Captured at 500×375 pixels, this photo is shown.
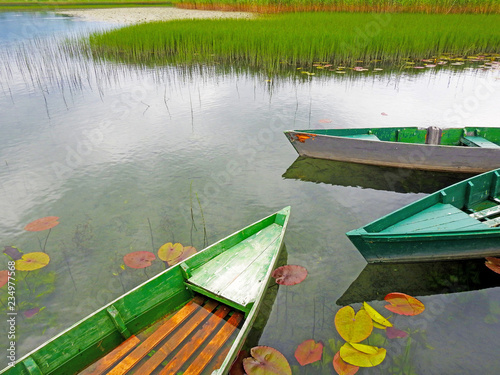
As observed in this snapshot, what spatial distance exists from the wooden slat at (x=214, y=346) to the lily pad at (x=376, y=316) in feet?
4.32

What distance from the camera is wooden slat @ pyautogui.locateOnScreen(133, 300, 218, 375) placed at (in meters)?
2.59

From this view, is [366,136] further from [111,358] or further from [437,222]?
[111,358]

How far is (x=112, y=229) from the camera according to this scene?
4.55m

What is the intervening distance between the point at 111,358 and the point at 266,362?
1325 millimetres

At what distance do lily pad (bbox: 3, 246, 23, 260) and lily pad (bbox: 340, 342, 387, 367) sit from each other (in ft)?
13.1

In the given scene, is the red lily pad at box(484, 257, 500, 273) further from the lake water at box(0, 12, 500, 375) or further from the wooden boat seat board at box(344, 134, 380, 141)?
the wooden boat seat board at box(344, 134, 380, 141)

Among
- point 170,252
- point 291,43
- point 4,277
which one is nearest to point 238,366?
point 170,252

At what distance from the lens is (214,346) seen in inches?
110

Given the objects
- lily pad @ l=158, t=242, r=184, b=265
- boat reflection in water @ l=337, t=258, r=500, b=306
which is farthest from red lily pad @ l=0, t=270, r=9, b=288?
boat reflection in water @ l=337, t=258, r=500, b=306

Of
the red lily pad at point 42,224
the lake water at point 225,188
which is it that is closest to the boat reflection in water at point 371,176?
the lake water at point 225,188

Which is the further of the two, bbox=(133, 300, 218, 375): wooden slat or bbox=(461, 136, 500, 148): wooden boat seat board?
bbox=(461, 136, 500, 148): wooden boat seat board

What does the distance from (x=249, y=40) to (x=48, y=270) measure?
11.8 m

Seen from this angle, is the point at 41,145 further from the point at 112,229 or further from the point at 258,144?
the point at 258,144

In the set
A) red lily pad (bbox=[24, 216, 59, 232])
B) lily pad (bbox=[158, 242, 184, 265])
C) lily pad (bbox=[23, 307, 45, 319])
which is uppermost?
red lily pad (bbox=[24, 216, 59, 232])
